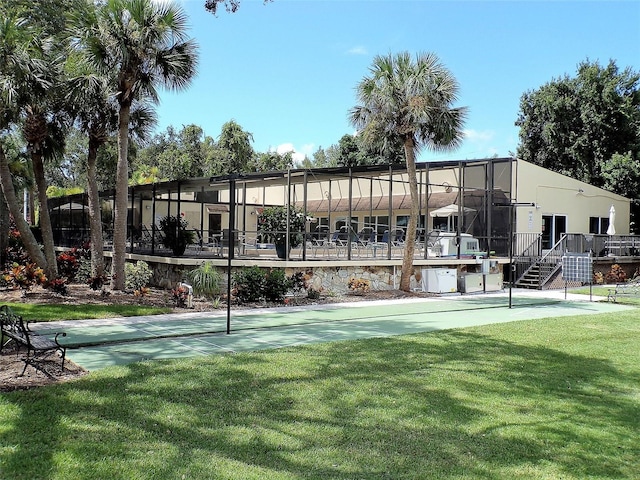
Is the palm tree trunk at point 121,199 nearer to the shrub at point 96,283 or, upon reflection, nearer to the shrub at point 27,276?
the shrub at point 96,283

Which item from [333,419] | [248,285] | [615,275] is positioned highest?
[248,285]

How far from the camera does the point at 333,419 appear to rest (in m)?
5.02

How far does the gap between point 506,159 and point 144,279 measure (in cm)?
1555

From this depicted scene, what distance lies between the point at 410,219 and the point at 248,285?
5.97 meters

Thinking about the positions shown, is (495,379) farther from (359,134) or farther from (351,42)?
(359,134)

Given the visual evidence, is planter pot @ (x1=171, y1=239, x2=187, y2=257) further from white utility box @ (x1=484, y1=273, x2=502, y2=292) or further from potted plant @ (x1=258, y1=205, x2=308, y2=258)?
white utility box @ (x1=484, y1=273, x2=502, y2=292)

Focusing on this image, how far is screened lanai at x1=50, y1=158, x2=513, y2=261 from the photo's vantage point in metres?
17.2

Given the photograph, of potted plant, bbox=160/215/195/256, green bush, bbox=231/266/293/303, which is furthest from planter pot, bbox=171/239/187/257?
green bush, bbox=231/266/293/303

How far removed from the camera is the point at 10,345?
296 inches

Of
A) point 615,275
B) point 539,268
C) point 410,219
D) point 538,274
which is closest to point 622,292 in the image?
point 539,268

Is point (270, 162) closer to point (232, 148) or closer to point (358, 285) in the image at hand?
point (232, 148)

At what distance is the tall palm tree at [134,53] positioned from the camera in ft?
42.4

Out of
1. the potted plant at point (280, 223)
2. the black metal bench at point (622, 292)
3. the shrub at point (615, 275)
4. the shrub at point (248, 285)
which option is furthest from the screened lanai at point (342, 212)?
the black metal bench at point (622, 292)

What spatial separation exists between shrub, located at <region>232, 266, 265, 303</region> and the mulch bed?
42cm
